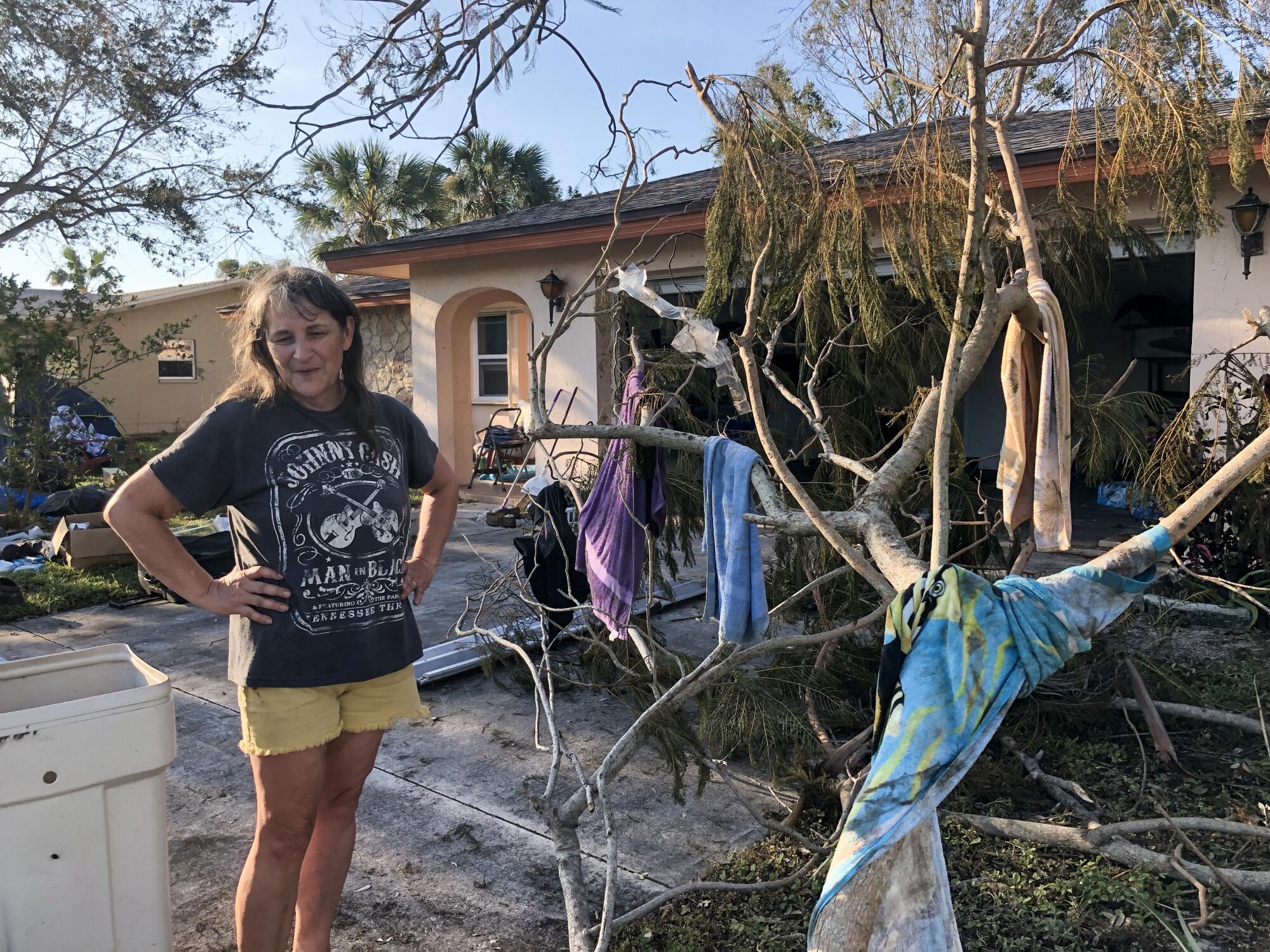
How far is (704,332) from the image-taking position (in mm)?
3078

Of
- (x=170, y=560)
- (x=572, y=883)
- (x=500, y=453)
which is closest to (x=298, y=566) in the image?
(x=170, y=560)

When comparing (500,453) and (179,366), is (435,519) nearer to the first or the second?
(500,453)

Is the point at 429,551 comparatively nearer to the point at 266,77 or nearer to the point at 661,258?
the point at 266,77

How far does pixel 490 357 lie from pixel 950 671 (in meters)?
11.9

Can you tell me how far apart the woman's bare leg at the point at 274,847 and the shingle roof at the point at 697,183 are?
6.72ft

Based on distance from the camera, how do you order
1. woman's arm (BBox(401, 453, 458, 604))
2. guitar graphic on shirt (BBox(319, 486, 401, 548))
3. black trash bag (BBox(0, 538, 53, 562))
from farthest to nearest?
black trash bag (BBox(0, 538, 53, 562)), woman's arm (BBox(401, 453, 458, 604)), guitar graphic on shirt (BBox(319, 486, 401, 548))

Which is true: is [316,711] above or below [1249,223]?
below

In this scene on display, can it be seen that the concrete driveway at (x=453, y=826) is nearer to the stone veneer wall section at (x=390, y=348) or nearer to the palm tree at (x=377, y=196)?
the stone veneer wall section at (x=390, y=348)

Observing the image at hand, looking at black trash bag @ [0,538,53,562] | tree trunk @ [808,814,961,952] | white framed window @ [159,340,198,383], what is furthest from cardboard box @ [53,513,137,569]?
white framed window @ [159,340,198,383]

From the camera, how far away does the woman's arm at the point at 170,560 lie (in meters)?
1.99

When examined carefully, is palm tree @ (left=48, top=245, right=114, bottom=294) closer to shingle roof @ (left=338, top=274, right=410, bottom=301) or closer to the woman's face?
shingle roof @ (left=338, top=274, right=410, bottom=301)

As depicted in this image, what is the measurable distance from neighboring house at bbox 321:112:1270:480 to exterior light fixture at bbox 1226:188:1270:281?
0.09 metres

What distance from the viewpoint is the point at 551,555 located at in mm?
4824

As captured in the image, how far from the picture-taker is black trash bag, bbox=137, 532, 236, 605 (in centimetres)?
639
